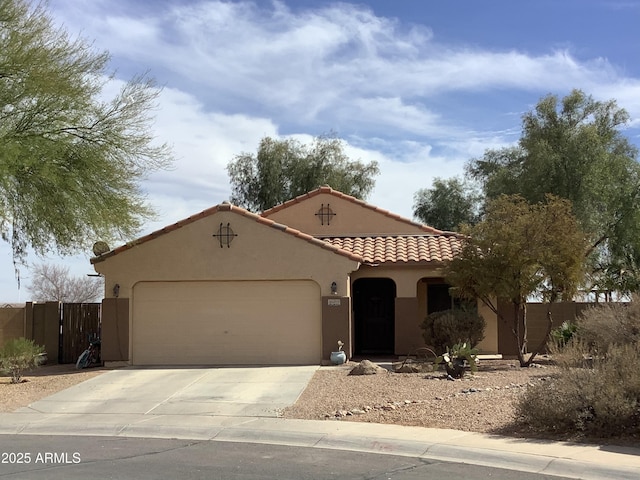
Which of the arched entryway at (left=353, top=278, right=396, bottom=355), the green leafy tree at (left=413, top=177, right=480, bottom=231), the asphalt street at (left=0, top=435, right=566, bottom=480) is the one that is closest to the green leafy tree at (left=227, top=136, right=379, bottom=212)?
the green leafy tree at (left=413, top=177, right=480, bottom=231)

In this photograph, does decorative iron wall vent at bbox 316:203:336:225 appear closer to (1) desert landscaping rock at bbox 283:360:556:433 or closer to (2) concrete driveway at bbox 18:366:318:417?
(2) concrete driveway at bbox 18:366:318:417

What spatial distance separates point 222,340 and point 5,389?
5.61 meters

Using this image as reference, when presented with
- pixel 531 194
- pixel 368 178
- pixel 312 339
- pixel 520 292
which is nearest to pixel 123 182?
pixel 312 339

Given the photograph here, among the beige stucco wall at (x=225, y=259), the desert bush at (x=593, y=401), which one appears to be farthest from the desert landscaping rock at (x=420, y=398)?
the beige stucco wall at (x=225, y=259)

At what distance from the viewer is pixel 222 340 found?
63.3 ft

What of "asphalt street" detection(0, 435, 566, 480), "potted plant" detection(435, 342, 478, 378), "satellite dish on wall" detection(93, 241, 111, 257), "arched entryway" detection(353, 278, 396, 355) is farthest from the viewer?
"arched entryway" detection(353, 278, 396, 355)

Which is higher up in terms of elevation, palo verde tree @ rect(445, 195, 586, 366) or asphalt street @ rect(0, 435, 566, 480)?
palo verde tree @ rect(445, 195, 586, 366)

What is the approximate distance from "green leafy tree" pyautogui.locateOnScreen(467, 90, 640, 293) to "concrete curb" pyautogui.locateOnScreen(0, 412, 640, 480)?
65.1 ft

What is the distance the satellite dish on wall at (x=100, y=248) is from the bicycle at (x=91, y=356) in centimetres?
259

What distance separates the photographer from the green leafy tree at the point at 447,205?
41.6m

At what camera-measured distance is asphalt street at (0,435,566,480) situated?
8.22 m

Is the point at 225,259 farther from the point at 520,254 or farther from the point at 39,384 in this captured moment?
the point at 520,254

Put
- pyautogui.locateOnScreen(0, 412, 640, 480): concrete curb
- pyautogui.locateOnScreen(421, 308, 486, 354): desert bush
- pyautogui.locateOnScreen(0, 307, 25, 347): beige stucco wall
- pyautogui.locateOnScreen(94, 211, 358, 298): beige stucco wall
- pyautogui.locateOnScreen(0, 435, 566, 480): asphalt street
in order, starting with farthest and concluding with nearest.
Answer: pyautogui.locateOnScreen(0, 307, 25, 347): beige stucco wall → pyautogui.locateOnScreen(94, 211, 358, 298): beige stucco wall → pyautogui.locateOnScreen(421, 308, 486, 354): desert bush → pyautogui.locateOnScreen(0, 412, 640, 480): concrete curb → pyautogui.locateOnScreen(0, 435, 566, 480): asphalt street

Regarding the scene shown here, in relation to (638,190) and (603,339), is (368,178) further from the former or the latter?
(603,339)
